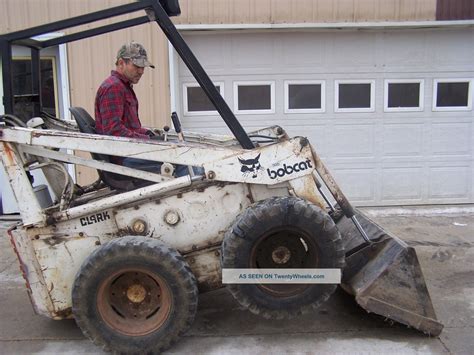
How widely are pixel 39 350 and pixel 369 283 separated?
2497mm

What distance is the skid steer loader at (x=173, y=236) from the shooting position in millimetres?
3614

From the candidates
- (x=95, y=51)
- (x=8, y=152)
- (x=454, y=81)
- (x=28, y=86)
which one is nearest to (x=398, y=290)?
(x=8, y=152)

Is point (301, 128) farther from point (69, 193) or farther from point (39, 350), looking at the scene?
point (39, 350)

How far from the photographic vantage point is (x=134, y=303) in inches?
151

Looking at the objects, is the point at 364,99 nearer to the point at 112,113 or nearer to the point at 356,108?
the point at 356,108

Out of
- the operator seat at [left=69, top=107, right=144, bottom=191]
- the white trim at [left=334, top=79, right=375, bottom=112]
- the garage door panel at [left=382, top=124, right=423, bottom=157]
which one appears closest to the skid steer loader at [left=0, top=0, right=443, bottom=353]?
the operator seat at [left=69, top=107, right=144, bottom=191]

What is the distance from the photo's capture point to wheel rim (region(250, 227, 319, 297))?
3.71m

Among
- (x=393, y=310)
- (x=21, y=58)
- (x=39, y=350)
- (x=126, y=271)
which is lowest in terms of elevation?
(x=39, y=350)

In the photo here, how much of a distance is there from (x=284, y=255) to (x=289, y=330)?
694 mm

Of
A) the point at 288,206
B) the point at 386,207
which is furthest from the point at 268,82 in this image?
the point at 288,206

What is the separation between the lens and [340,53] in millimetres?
7500

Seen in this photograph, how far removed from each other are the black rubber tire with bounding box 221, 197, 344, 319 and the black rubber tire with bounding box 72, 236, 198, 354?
34 centimetres

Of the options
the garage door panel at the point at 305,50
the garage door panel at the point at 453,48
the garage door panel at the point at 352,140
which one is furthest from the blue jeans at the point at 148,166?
the garage door panel at the point at 453,48

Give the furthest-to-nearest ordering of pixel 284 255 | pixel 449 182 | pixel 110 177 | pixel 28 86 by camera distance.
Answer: pixel 449 182 → pixel 28 86 → pixel 110 177 → pixel 284 255
